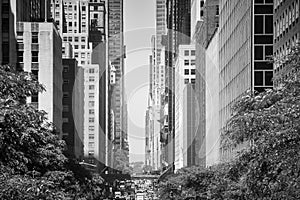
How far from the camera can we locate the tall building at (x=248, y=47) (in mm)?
95000

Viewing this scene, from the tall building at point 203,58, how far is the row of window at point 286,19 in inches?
2700

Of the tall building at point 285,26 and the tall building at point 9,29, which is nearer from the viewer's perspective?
the tall building at point 285,26

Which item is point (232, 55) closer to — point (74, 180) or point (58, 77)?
point (58, 77)

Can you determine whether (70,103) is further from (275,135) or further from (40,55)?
(275,135)

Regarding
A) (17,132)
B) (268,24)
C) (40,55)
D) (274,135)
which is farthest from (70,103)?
(274,135)

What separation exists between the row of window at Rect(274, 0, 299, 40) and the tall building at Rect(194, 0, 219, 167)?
68.6 meters

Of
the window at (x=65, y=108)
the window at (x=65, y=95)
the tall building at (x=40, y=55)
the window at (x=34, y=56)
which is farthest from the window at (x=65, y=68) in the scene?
the window at (x=34, y=56)

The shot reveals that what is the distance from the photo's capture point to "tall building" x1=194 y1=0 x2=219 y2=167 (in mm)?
158500

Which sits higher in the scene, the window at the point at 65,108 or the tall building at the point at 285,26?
the tall building at the point at 285,26

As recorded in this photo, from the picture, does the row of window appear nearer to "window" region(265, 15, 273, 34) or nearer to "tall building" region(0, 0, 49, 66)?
"window" region(265, 15, 273, 34)

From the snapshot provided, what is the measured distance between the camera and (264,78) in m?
94.9

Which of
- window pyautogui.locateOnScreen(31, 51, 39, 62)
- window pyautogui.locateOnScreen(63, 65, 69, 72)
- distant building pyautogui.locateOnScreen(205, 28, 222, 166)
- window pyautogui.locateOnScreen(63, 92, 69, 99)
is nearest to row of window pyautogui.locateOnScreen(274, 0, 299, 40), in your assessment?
window pyautogui.locateOnScreen(31, 51, 39, 62)

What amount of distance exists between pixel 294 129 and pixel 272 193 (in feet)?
21.8

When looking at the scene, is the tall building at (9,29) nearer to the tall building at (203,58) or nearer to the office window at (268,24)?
the office window at (268,24)
